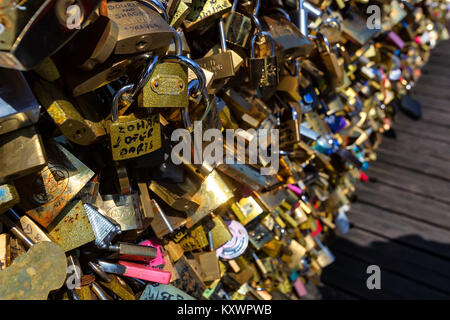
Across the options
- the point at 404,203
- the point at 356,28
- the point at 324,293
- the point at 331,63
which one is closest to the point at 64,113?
the point at 331,63

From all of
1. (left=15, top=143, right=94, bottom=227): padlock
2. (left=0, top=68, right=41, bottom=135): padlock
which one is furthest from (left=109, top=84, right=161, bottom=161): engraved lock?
(left=0, top=68, right=41, bottom=135): padlock

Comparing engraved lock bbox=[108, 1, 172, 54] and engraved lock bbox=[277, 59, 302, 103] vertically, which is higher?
engraved lock bbox=[108, 1, 172, 54]

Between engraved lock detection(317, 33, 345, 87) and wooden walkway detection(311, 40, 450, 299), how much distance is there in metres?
1.05

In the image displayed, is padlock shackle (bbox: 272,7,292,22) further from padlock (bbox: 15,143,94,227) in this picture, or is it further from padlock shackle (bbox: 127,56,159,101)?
padlock (bbox: 15,143,94,227)

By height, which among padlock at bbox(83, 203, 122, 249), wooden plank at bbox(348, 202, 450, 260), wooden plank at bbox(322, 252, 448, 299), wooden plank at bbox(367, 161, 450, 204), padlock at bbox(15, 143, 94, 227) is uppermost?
padlock at bbox(15, 143, 94, 227)

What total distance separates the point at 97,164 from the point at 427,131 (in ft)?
10.2

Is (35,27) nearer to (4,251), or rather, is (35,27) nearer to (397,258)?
(4,251)

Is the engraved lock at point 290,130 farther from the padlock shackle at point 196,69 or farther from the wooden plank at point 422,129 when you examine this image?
the wooden plank at point 422,129

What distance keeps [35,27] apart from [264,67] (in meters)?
0.92

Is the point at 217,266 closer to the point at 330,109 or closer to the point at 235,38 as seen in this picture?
the point at 235,38

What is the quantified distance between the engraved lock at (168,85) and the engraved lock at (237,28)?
41 cm

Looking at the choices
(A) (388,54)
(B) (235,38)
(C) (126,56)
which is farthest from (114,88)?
(A) (388,54)

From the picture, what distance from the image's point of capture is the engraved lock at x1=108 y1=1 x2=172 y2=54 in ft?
3.52

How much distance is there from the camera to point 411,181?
127 inches
